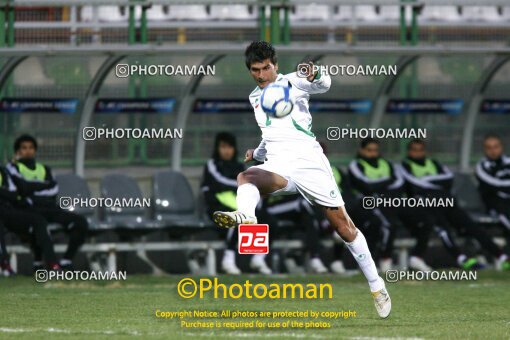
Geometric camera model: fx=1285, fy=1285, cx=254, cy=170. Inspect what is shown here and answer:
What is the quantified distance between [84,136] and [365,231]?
11.6ft

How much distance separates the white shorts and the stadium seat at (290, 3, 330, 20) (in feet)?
46.4

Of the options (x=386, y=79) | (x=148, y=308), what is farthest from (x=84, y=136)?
(x=148, y=308)

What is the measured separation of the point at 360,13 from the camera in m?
24.5

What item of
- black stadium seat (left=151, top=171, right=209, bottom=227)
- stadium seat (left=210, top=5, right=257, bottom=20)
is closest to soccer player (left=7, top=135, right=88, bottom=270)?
black stadium seat (left=151, top=171, right=209, bottom=227)

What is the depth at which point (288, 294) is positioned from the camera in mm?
12578

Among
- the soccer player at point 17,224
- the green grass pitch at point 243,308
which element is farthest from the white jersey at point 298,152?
the soccer player at point 17,224

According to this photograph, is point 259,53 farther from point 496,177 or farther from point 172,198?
point 496,177

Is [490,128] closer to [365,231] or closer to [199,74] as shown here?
[365,231]

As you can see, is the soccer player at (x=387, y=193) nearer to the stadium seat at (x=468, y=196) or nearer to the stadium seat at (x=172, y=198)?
the stadium seat at (x=468, y=196)

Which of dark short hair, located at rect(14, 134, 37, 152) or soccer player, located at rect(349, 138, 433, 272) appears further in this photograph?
soccer player, located at rect(349, 138, 433, 272)

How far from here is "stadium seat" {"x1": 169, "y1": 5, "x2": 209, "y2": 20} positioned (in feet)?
72.5

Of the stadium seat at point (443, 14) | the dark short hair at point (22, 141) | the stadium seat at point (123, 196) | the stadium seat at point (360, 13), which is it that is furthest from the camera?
the stadium seat at point (443, 14)

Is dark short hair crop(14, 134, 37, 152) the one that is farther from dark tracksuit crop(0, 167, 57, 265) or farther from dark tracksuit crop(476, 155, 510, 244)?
dark tracksuit crop(476, 155, 510, 244)

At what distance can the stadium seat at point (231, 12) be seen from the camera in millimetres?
22656
